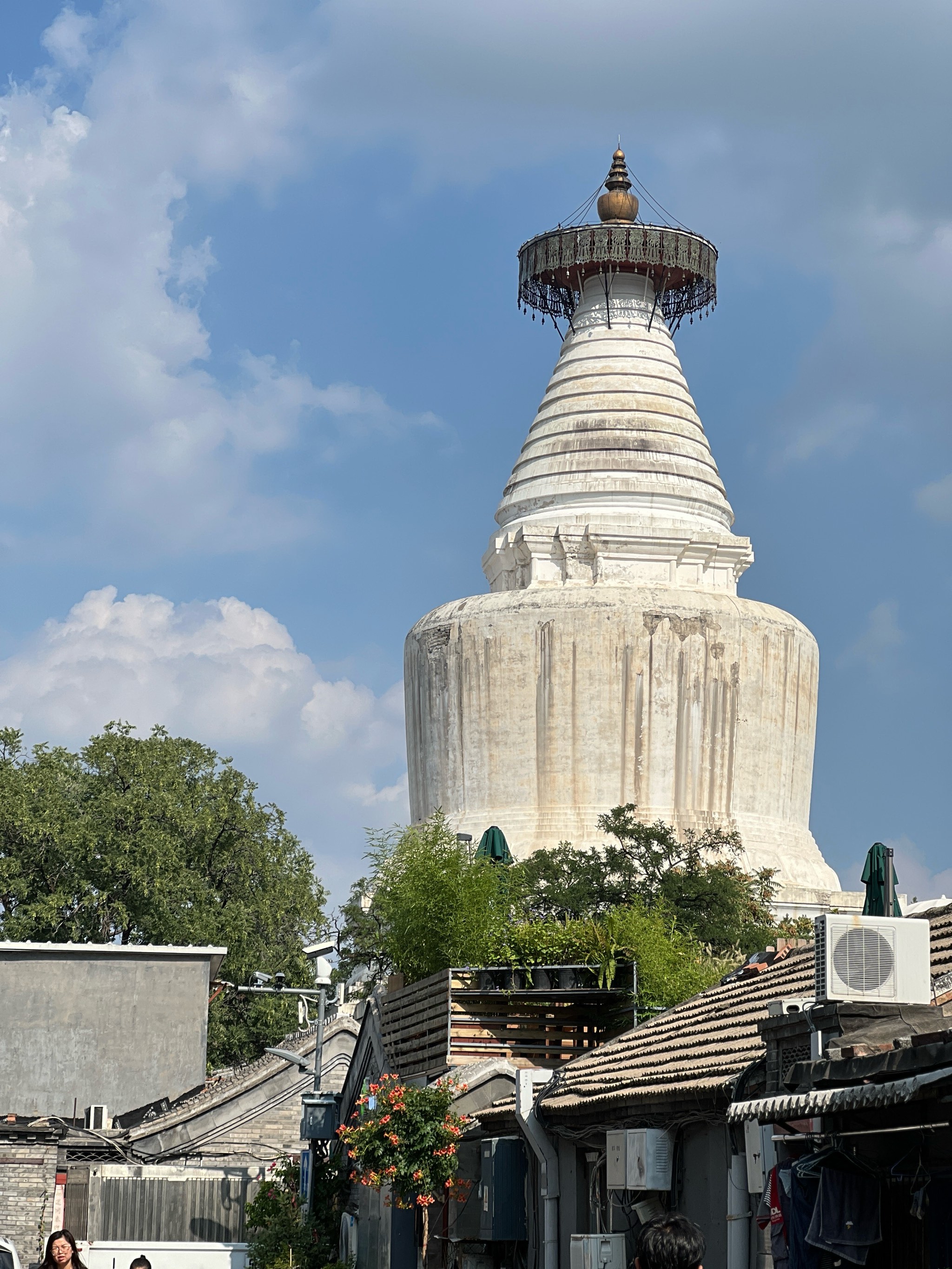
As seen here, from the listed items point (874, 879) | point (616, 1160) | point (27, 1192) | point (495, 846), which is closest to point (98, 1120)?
point (27, 1192)

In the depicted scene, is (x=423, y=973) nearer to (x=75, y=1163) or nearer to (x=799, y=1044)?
(x=75, y=1163)

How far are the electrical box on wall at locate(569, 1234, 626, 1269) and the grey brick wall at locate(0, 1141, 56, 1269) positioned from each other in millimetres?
12144

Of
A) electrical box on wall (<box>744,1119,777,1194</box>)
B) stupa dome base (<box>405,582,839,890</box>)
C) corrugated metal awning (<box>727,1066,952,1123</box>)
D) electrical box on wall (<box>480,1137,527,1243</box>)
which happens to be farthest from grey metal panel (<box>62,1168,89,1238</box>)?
stupa dome base (<box>405,582,839,890</box>)

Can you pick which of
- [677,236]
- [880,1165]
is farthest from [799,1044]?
[677,236]

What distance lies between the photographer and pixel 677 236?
4797 centimetres

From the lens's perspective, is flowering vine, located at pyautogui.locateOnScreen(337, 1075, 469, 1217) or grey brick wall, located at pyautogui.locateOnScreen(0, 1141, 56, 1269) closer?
flowering vine, located at pyautogui.locateOnScreen(337, 1075, 469, 1217)

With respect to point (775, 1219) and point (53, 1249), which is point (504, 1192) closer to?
point (775, 1219)

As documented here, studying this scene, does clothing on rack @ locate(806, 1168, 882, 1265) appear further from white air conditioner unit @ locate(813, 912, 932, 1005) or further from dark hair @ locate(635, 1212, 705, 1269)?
dark hair @ locate(635, 1212, 705, 1269)

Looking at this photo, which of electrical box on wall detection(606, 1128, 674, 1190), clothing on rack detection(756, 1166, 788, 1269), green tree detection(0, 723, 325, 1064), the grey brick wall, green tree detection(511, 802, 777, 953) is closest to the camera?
clothing on rack detection(756, 1166, 788, 1269)

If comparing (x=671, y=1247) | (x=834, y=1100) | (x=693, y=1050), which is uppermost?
(x=693, y=1050)

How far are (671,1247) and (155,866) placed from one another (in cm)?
3314

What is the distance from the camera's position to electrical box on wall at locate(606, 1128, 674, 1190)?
12258 millimetres

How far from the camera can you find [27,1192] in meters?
23.0

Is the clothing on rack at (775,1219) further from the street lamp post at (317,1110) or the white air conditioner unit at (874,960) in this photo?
the street lamp post at (317,1110)
